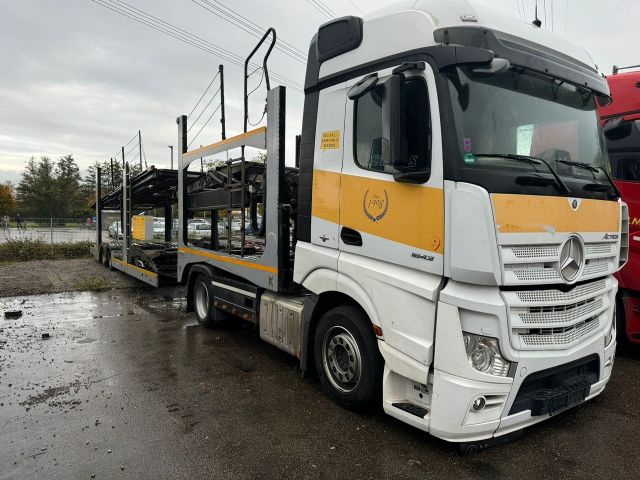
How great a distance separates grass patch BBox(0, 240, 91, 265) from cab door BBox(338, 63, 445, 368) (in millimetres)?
14218

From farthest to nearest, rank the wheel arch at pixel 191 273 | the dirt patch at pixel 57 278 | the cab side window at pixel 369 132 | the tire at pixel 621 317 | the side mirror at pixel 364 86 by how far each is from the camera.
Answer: the dirt patch at pixel 57 278, the wheel arch at pixel 191 273, the tire at pixel 621 317, the cab side window at pixel 369 132, the side mirror at pixel 364 86

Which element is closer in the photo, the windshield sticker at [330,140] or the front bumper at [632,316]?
the windshield sticker at [330,140]

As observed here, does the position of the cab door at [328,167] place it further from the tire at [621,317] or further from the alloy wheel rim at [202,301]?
the tire at [621,317]

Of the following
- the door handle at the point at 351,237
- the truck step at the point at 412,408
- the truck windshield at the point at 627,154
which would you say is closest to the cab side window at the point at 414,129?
the door handle at the point at 351,237

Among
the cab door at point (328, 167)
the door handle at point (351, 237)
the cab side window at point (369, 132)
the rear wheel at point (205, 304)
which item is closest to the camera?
the cab side window at point (369, 132)

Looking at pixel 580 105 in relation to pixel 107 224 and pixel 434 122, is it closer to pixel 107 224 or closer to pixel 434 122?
pixel 434 122

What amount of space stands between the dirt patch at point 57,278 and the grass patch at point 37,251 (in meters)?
1.15

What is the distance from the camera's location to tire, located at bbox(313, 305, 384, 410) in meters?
3.43

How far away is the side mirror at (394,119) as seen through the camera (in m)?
2.82

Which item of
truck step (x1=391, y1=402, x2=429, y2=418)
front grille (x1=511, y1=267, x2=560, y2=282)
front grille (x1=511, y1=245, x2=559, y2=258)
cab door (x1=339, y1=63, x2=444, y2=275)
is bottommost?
truck step (x1=391, y1=402, x2=429, y2=418)

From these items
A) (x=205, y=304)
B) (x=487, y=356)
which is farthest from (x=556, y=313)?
(x=205, y=304)

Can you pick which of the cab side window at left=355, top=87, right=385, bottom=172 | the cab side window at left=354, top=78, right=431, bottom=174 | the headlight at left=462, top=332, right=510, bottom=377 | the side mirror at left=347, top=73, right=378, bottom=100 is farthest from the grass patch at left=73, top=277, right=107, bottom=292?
the headlight at left=462, top=332, right=510, bottom=377

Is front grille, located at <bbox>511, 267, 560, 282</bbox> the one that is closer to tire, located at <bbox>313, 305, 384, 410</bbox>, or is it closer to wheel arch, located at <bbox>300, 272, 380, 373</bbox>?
wheel arch, located at <bbox>300, 272, 380, 373</bbox>

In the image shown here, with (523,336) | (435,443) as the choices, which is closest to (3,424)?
(435,443)
